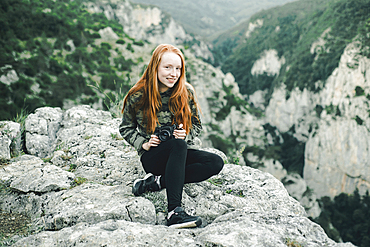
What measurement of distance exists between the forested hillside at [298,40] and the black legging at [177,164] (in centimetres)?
5220

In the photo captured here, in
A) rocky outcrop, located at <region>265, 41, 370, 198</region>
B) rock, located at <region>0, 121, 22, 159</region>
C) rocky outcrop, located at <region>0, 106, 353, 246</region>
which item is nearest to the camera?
rocky outcrop, located at <region>0, 106, 353, 246</region>

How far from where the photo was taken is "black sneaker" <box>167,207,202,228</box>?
6.06ft

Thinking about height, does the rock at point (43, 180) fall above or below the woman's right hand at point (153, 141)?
below

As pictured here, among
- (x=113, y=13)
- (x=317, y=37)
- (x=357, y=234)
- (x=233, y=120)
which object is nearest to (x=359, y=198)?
(x=357, y=234)

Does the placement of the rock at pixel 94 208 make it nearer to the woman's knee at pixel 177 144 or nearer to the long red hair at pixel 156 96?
the woman's knee at pixel 177 144

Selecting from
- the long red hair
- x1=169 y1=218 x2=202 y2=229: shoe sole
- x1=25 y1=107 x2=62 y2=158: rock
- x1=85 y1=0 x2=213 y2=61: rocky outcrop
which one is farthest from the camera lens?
x1=85 y1=0 x2=213 y2=61: rocky outcrop

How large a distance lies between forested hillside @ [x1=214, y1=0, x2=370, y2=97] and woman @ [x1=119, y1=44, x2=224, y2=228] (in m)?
52.1

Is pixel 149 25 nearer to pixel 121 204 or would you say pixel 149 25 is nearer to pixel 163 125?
pixel 163 125

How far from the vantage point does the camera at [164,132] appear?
7.43ft

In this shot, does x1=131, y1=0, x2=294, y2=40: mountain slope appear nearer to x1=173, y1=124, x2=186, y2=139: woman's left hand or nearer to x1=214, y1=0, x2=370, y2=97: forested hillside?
x1=214, y1=0, x2=370, y2=97: forested hillside

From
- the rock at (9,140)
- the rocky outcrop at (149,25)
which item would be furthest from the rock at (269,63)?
the rock at (9,140)

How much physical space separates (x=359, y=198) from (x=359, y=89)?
18731mm

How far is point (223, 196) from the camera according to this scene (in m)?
2.41

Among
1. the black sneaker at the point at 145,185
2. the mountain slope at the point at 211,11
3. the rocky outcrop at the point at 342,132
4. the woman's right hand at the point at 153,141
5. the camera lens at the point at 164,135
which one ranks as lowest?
the rocky outcrop at the point at 342,132
